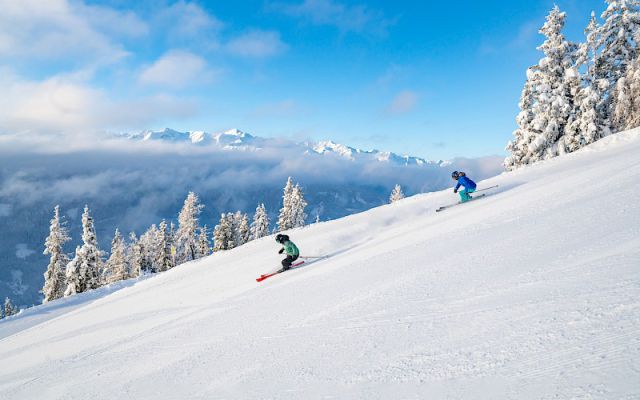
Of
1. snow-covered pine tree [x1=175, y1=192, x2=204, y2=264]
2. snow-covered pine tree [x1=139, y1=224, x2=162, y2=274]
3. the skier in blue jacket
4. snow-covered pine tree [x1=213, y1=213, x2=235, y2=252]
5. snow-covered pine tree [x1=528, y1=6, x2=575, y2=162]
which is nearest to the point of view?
the skier in blue jacket

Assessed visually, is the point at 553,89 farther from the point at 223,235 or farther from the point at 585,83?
the point at 223,235

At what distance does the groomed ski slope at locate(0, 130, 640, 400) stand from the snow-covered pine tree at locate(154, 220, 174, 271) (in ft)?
163

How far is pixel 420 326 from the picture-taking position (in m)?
5.91

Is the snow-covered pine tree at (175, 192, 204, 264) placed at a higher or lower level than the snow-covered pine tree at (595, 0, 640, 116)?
lower

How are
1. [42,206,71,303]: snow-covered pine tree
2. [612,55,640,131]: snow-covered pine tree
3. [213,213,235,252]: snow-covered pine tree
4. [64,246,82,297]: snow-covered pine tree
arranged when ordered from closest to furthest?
[612,55,640,131]: snow-covered pine tree, [64,246,82,297]: snow-covered pine tree, [42,206,71,303]: snow-covered pine tree, [213,213,235,252]: snow-covered pine tree

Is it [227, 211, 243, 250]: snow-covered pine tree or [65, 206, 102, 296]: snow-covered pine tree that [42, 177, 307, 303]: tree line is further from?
[65, 206, 102, 296]: snow-covered pine tree

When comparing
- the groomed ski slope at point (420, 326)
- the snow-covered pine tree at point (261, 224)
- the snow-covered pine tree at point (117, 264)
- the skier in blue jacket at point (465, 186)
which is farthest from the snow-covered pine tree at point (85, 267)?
the skier in blue jacket at point (465, 186)

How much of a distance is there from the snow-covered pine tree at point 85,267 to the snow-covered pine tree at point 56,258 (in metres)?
4.31

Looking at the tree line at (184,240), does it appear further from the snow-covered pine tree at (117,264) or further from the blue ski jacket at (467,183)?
the blue ski jacket at (467,183)

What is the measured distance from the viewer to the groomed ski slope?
13.8 ft

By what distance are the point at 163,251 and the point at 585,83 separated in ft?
194

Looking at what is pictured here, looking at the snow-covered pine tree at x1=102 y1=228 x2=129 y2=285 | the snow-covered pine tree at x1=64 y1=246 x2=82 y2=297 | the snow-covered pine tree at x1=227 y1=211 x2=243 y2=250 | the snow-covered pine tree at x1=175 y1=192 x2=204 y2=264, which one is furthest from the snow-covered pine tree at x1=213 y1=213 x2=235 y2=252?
the snow-covered pine tree at x1=64 y1=246 x2=82 y2=297

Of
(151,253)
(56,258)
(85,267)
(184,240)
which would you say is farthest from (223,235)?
(85,267)

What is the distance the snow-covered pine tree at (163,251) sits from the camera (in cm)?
6222
